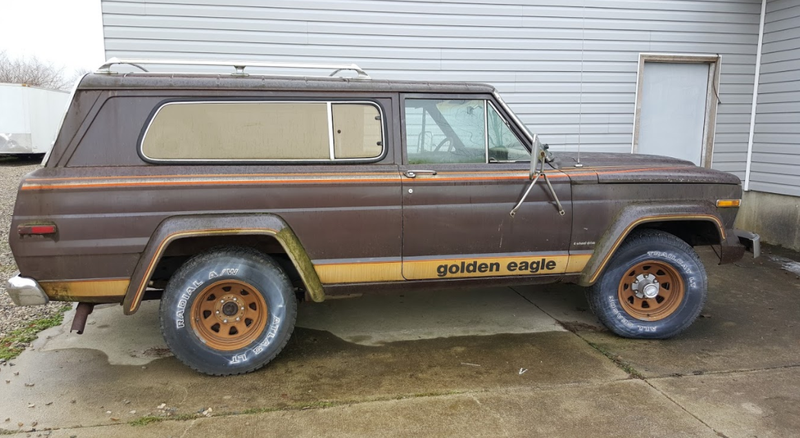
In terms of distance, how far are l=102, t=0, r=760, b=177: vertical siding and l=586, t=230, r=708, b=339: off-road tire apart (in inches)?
117

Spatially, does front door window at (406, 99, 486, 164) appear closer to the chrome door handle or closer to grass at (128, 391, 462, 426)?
the chrome door handle

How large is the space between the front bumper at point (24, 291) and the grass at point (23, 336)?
97 centimetres

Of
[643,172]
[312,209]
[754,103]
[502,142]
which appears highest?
[754,103]

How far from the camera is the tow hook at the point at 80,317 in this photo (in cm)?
348

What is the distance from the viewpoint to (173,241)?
11.5 feet

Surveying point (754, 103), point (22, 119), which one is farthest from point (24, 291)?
point (22, 119)

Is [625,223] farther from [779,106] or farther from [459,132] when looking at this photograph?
[779,106]

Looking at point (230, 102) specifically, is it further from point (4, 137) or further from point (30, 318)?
point (4, 137)

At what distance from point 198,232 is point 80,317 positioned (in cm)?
100

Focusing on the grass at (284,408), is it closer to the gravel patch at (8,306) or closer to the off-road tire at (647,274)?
the off-road tire at (647,274)

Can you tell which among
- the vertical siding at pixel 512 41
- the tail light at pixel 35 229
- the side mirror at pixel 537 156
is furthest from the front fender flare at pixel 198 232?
the vertical siding at pixel 512 41

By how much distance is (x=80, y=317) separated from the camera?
352 cm

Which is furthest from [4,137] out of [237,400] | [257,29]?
[237,400]

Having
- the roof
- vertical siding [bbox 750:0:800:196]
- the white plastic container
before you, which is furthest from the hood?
the white plastic container
